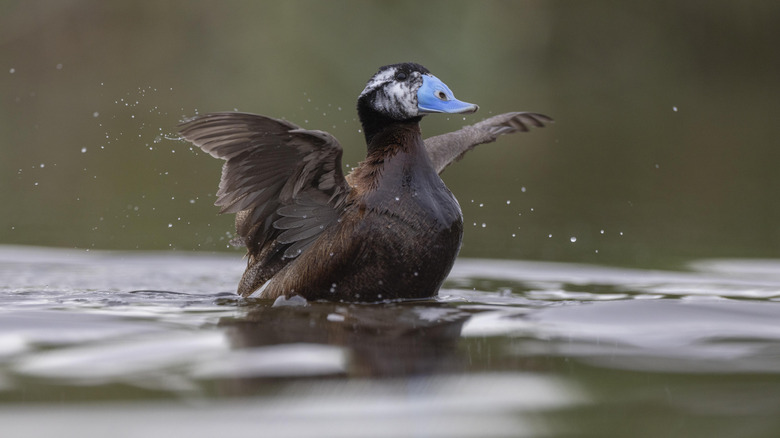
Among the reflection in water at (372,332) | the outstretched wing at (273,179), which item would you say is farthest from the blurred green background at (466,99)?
the reflection in water at (372,332)

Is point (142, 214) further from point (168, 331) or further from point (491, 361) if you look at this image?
point (491, 361)

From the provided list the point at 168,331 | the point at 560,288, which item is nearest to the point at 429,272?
the point at 560,288

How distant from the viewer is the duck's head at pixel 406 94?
5.02 metres

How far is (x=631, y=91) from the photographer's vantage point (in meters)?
18.0

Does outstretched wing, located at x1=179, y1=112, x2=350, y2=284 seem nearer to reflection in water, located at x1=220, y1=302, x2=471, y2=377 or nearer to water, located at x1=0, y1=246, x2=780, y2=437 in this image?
water, located at x1=0, y1=246, x2=780, y2=437

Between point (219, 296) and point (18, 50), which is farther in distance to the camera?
point (18, 50)

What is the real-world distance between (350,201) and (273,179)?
383 mm

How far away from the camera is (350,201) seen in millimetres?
4840

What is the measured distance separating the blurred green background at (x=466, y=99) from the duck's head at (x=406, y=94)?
3.63ft

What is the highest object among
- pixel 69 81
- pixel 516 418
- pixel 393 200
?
pixel 69 81

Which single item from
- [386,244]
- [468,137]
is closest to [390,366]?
[386,244]

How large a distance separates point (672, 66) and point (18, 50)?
11.6m

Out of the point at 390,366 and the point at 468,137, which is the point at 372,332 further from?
the point at 468,137

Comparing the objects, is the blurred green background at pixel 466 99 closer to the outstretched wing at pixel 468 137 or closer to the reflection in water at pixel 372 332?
the outstretched wing at pixel 468 137
